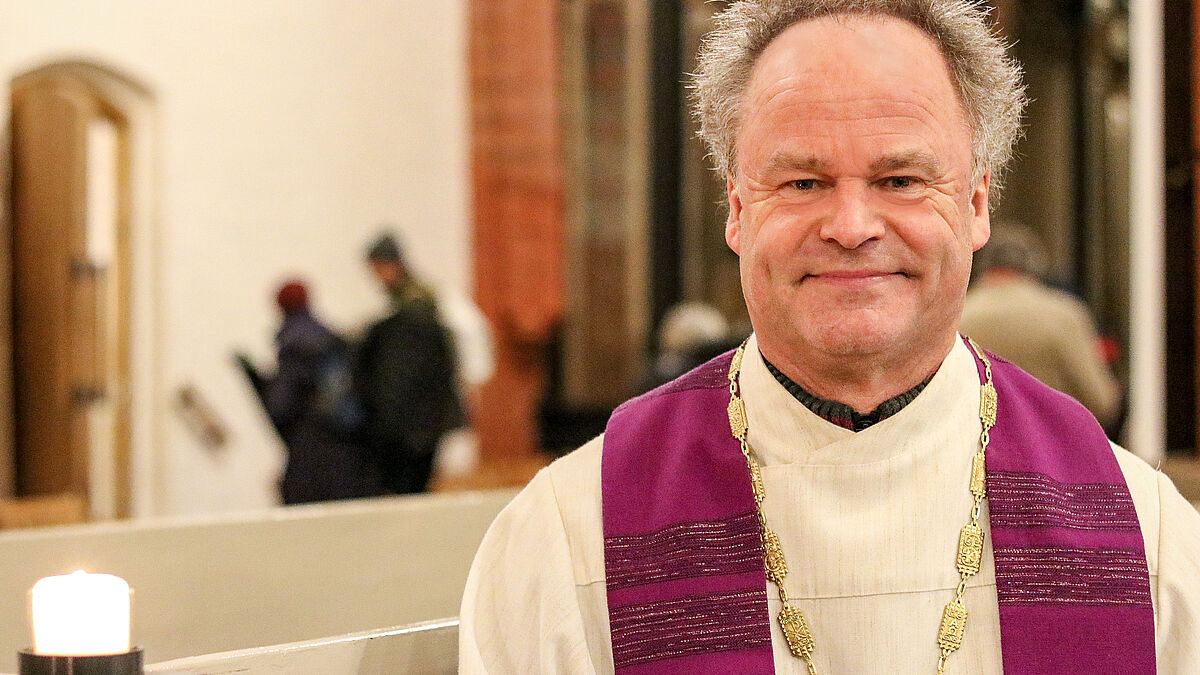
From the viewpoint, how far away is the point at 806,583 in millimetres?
1852

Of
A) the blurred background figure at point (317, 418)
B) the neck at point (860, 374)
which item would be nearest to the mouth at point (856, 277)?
the neck at point (860, 374)

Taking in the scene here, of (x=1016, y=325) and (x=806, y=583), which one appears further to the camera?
(x=1016, y=325)

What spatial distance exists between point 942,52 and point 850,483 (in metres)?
0.56

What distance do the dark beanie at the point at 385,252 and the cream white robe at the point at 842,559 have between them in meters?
5.11

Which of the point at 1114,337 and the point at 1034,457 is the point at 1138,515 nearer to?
the point at 1034,457

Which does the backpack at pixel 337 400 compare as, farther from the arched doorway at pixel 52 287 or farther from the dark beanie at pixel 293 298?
the arched doorway at pixel 52 287

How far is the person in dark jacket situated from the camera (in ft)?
21.4

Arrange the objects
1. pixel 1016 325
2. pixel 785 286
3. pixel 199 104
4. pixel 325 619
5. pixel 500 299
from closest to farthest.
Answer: pixel 785 286
pixel 325 619
pixel 1016 325
pixel 199 104
pixel 500 299

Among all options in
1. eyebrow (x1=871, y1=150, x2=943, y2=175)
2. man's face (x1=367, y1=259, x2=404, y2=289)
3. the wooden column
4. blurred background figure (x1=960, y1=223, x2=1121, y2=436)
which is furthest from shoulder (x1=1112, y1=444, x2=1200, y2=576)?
the wooden column

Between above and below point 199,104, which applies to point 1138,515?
below

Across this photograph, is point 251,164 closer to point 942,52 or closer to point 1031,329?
point 1031,329

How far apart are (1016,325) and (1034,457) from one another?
3746mm

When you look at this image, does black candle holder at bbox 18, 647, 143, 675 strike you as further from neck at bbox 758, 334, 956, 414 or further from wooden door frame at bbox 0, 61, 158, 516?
wooden door frame at bbox 0, 61, 158, 516

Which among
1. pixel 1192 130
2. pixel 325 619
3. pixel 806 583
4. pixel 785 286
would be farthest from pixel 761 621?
pixel 1192 130
